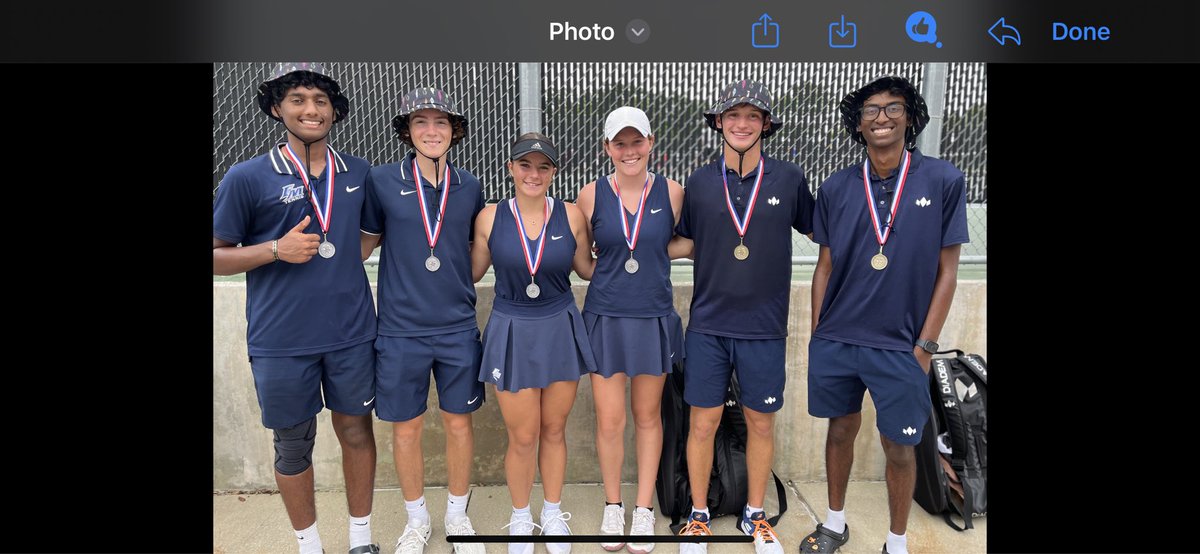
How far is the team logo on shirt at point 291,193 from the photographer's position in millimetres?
2906

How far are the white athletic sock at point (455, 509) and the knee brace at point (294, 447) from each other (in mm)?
764

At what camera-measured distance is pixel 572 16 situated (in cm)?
217

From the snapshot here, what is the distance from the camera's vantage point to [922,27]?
220 centimetres

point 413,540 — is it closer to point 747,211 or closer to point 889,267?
point 747,211

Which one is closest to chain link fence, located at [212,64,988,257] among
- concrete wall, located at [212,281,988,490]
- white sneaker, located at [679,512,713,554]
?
concrete wall, located at [212,281,988,490]

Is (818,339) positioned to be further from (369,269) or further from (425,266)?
(369,269)

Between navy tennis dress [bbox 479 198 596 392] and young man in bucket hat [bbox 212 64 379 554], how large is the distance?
2.09ft

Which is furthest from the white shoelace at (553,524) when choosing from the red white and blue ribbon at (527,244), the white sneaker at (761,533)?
the red white and blue ribbon at (527,244)

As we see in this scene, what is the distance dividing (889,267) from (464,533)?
2573mm

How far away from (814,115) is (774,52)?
2299 mm

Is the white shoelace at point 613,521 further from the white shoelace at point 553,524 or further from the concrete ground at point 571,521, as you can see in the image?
the white shoelace at point 553,524

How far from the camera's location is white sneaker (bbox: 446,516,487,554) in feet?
11.3

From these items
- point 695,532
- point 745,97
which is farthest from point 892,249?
point 695,532
